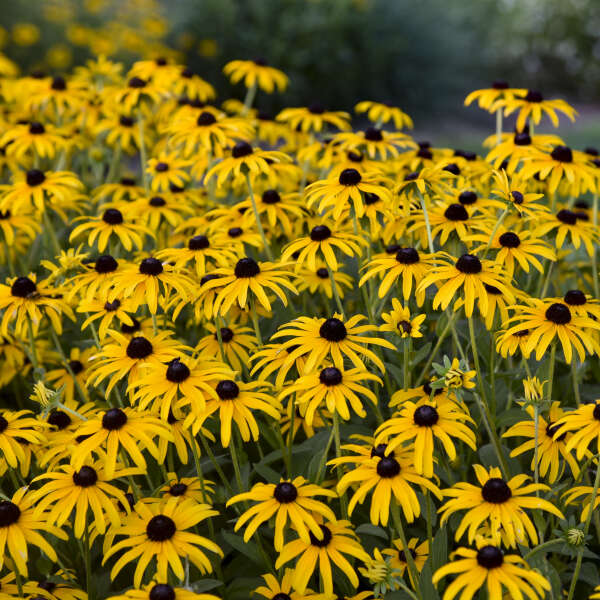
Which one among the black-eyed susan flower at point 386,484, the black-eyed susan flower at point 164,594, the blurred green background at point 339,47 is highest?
the blurred green background at point 339,47

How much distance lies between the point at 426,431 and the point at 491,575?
1.41 feet

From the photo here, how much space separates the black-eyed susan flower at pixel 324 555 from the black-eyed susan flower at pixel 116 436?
44cm

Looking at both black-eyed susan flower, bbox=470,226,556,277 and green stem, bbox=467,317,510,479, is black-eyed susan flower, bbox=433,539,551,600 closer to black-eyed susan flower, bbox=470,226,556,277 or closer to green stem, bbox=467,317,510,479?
green stem, bbox=467,317,510,479

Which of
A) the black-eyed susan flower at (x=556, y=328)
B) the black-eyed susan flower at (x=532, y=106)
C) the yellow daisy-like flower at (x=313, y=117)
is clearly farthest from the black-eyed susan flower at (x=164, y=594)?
the yellow daisy-like flower at (x=313, y=117)

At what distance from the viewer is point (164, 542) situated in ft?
5.91

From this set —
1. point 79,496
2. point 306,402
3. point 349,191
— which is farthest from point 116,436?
point 349,191

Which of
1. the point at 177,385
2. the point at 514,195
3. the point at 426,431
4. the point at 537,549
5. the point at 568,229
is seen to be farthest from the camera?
the point at 568,229

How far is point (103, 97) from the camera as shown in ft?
14.6

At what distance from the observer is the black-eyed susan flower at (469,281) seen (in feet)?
7.04

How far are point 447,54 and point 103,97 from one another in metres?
9.14

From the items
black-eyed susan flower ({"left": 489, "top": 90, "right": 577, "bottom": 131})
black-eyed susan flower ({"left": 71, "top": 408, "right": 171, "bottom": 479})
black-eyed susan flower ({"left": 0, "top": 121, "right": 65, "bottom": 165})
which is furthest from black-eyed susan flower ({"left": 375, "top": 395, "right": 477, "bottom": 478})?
black-eyed susan flower ({"left": 0, "top": 121, "right": 65, "bottom": 165})

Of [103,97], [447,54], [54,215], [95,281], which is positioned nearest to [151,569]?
[95,281]

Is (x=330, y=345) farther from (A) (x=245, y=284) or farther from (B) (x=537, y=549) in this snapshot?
(B) (x=537, y=549)

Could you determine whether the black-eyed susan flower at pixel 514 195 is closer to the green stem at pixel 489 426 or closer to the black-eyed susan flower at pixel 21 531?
the green stem at pixel 489 426
